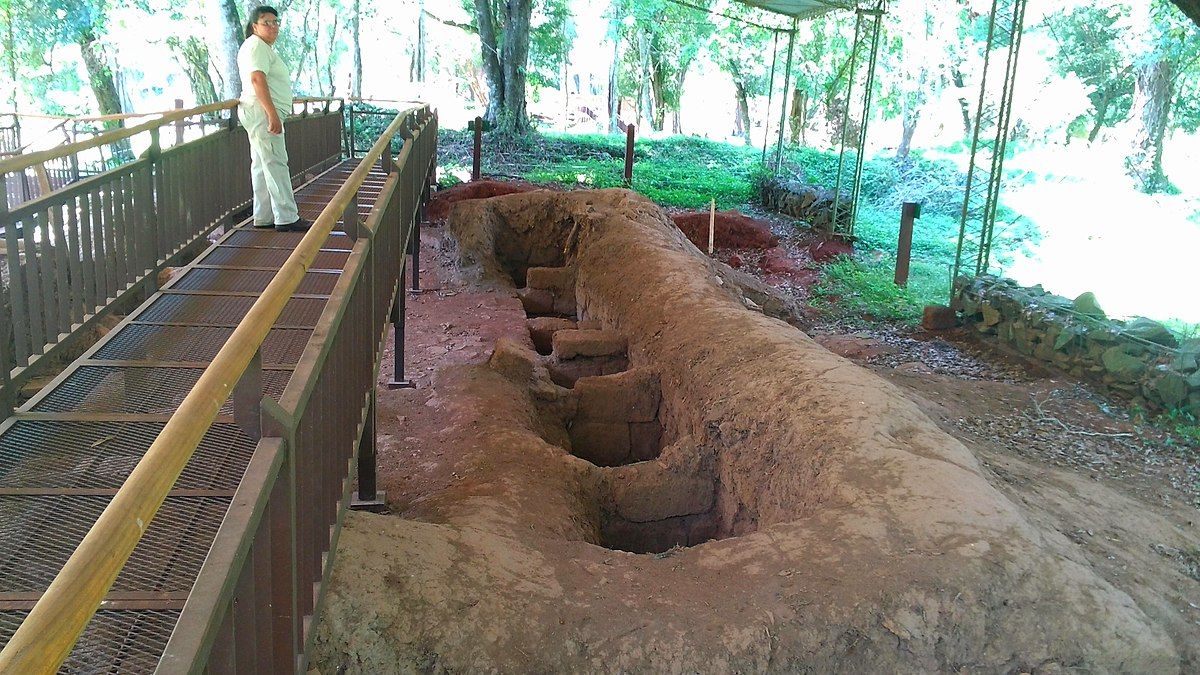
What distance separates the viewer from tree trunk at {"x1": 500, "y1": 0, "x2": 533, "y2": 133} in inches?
904

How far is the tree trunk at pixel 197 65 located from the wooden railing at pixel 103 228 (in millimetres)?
23438

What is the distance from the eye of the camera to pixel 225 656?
1.94 meters

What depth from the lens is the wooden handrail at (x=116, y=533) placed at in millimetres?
1158

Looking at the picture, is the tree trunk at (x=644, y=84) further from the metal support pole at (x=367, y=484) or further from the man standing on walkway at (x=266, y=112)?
the metal support pole at (x=367, y=484)

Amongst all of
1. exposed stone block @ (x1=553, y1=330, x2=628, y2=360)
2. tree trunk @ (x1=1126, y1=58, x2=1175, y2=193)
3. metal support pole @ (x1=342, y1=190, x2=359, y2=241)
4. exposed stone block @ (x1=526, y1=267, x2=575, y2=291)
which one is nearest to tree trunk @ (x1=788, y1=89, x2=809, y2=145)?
tree trunk @ (x1=1126, y1=58, x2=1175, y2=193)

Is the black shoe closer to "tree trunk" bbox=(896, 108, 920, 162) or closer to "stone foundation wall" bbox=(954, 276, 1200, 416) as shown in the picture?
"stone foundation wall" bbox=(954, 276, 1200, 416)

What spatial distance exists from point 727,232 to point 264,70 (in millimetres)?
10889

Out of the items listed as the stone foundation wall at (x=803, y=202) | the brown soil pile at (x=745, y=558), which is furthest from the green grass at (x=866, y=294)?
the brown soil pile at (x=745, y=558)

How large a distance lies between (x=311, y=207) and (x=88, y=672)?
6.96 metres

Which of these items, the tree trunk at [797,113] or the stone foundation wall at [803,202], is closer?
the stone foundation wall at [803,202]

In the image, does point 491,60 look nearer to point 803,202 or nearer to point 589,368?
point 803,202

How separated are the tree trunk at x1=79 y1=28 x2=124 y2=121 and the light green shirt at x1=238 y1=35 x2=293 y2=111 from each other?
62.2ft

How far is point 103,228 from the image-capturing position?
4.96 metres

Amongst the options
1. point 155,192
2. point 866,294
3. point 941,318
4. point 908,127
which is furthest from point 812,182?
point 155,192
